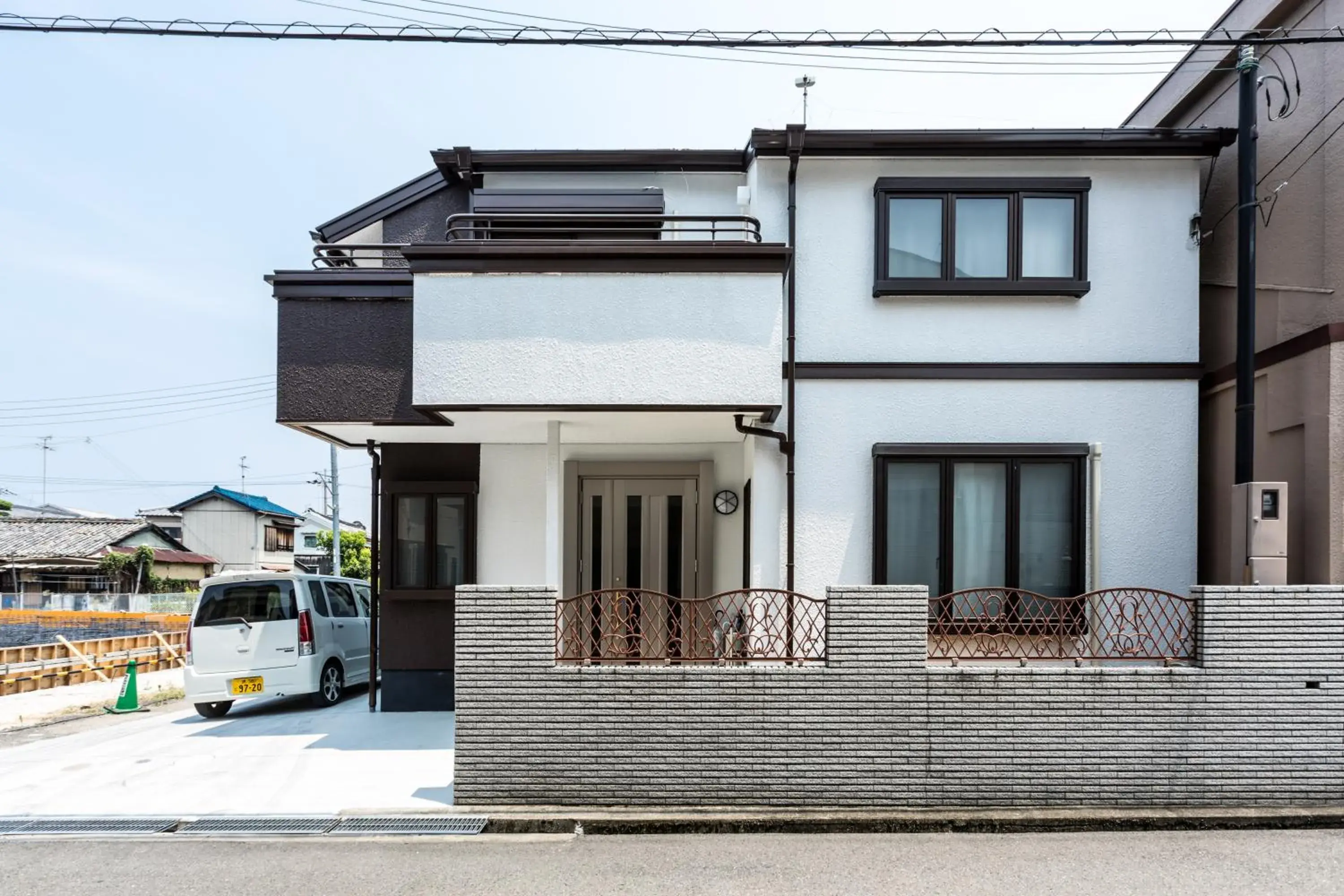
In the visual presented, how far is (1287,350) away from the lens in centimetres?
682

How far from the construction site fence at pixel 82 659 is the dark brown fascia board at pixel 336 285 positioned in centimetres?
915

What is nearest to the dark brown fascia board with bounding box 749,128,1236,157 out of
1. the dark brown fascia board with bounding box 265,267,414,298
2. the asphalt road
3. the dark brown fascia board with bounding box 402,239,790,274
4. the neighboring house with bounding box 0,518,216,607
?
the dark brown fascia board with bounding box 402,239,790,274

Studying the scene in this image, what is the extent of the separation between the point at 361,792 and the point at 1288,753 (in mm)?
6682

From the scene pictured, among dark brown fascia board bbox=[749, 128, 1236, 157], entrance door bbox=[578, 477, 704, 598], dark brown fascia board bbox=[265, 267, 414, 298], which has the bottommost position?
entrance door bbox=[578, 477, 704, 598]

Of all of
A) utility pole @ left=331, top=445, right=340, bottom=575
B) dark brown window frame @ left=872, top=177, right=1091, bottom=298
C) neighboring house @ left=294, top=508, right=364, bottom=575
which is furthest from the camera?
neighboring house @ left=294, top=508, right=364, bottom=575

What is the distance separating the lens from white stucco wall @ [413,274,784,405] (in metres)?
6.73

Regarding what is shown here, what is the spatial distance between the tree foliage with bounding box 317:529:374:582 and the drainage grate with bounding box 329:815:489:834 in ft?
109

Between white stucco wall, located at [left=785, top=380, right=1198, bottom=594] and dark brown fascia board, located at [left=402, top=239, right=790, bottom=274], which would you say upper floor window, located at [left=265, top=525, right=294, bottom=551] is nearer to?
dark brown fascia board, located at [left=402, top=239, right=790, bottom=274]

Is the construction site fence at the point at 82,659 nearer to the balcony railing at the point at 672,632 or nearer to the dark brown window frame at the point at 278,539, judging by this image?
the balcony railing at the point at 672,632

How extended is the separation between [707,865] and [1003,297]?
5501 millimetres

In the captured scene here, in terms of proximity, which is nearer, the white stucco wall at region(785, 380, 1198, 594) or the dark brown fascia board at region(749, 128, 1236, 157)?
the white stucco wall at region(785, 380, 1198, 594)

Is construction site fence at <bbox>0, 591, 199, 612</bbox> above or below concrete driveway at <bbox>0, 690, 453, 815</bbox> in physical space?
below

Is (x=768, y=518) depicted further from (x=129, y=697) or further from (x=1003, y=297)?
(x=129, y=697)

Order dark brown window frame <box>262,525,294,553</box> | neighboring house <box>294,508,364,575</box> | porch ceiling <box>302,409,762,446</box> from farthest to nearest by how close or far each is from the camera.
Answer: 1. neighboring house <box>294,508,364,575</box>
2. dark brown window frame <box>262,525,294,553</box>
3. porch ceiling <box>302,409,762,446</box>
